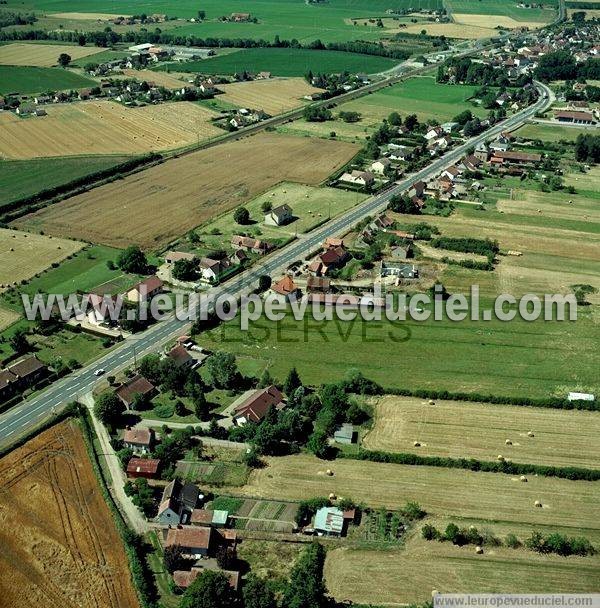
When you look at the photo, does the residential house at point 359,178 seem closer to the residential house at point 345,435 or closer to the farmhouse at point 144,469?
the residential house at point 345,435

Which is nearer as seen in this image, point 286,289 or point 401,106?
point 286,289

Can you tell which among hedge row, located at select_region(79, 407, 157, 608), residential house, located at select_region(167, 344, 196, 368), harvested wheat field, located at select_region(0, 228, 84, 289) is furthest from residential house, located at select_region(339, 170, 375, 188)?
hedge row, located at select_region(79, 407, 157, 608)

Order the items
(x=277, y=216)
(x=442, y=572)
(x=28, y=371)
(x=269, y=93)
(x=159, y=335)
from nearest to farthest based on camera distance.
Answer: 1. (x=442, y=572)
2. (x=28, y=371)
3. (x=159, y=335)
4. (x=277, y=216)
5. (x=269, y=93)

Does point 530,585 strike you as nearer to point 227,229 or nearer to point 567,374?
point 567,374

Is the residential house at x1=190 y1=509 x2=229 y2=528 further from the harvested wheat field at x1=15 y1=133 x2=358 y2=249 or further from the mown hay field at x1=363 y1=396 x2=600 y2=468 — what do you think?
the harvested wheat field at x1=15 y1=133 x2=358 y2=249

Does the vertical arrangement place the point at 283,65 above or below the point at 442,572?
above

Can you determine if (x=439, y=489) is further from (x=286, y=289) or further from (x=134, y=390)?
(x=286, y=289)

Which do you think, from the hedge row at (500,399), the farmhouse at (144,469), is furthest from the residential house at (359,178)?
the farmhouse at (144,469)

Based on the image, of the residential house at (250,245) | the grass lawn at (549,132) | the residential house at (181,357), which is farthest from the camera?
the grass lawn at (549,132)

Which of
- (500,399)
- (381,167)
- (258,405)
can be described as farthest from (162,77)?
(500,399)
